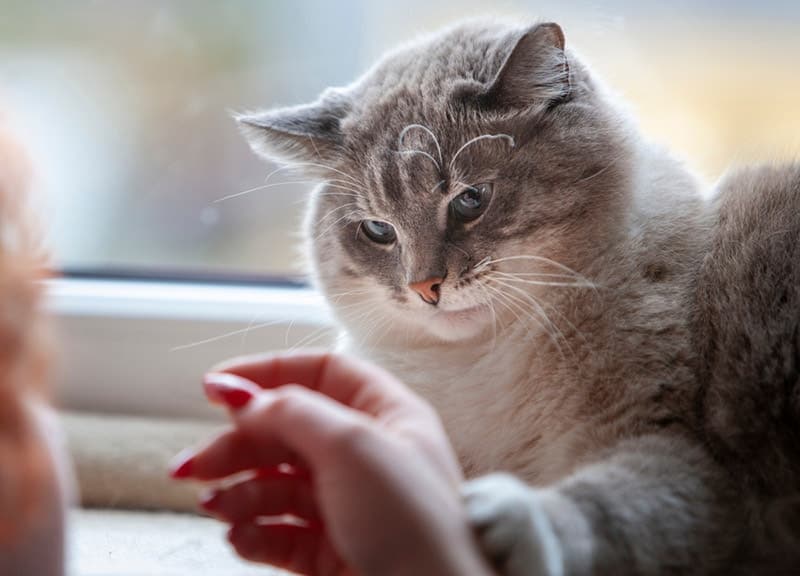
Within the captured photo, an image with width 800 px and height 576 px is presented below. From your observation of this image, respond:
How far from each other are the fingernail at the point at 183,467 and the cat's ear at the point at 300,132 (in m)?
0.72

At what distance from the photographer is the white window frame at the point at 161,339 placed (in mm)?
1950

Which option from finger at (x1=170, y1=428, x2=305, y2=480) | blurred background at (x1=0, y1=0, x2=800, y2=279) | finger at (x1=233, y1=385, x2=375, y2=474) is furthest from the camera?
blurred background at (x1=0, y1=0, x2=800, y2=279)

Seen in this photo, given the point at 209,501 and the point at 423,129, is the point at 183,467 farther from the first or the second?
the point at 423,129

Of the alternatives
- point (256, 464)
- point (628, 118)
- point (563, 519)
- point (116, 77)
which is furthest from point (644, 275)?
point (116, 77)

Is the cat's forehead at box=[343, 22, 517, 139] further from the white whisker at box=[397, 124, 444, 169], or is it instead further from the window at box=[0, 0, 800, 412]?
the window at box=[0, 0, 800, 412]

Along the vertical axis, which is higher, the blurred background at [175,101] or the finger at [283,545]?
the blurred background at [175,101]

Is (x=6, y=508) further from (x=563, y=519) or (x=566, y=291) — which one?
(x=566, y=291)

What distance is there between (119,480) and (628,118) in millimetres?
1181

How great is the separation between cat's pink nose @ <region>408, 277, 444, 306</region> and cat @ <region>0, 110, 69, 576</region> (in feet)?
2.16

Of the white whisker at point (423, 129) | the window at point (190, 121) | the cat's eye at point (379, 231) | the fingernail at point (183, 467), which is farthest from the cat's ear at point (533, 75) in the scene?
the fingernail at point (183, 467)

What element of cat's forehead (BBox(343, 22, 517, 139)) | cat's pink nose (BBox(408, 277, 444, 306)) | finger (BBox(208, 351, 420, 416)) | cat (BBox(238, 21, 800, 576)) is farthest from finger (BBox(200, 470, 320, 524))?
cat's forehead (BBox(343, 22, 517, 139))

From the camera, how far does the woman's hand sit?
0.83m

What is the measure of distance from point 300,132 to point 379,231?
0.76 ft

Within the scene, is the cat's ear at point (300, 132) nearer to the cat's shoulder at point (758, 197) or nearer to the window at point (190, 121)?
the window at point (190, 121)
